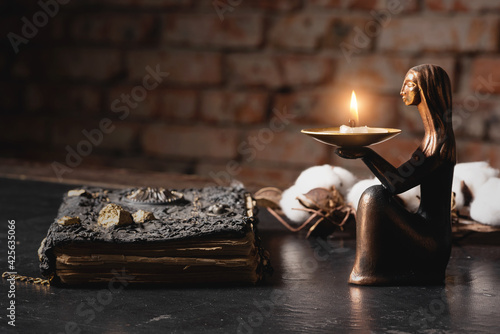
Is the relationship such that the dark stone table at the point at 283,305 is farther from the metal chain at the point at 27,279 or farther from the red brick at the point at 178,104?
the red brick at the point at 178,104

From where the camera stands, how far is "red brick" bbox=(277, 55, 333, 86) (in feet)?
6.24

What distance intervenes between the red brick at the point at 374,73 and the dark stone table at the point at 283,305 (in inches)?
38.7

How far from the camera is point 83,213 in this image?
0.85 metres

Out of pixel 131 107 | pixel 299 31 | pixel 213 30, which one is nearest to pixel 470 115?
pixel 299 31

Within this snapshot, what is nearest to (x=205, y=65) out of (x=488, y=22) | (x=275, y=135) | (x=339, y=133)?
(x=275, y=135)

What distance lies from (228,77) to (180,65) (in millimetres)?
161

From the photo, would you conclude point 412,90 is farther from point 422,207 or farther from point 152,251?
point 152,251

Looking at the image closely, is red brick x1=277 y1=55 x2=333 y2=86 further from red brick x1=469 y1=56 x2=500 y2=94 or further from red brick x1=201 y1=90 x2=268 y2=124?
red brick x1=469 y1=56 x2=500 y2=94

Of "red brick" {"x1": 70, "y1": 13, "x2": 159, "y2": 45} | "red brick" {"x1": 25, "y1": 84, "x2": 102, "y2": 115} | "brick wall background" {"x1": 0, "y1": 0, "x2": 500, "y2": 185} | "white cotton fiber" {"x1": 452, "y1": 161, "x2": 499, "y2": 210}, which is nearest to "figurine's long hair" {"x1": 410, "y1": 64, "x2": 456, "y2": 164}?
"white cotton fiber" {"x1": 452, "y1": 161, "x2": 499, "y2": 210}

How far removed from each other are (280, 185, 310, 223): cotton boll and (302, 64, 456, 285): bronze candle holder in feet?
0.82

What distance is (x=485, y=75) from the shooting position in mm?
1729

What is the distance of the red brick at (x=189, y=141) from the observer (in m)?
2.03

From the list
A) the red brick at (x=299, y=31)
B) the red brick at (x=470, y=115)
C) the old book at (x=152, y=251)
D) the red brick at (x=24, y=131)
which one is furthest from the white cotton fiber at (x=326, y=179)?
the red brick at (x=24, y=131)

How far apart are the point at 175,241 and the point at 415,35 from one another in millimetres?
1242
